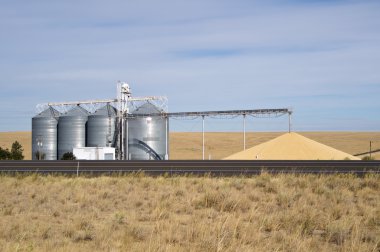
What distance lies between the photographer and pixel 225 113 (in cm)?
6162

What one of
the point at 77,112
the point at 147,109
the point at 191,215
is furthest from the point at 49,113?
the point at 191,215

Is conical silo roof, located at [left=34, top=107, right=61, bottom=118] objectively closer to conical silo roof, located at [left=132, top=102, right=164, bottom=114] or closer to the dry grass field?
conical silo roof, located at [left=132, top=102, right=164, bottom=114]

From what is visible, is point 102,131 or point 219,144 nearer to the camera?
point 102,131

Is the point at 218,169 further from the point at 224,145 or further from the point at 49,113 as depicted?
the point at 224,145

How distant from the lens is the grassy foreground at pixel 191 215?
33.0 ft

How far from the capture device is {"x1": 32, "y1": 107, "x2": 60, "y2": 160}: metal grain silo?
66.2m

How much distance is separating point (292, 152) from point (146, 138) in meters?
17.6

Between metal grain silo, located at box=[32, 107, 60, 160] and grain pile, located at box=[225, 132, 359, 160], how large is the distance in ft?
81.3

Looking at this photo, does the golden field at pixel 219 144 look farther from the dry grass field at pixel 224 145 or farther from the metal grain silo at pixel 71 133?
the metal grain silo at pixel 71 133

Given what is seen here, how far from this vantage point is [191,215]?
47.0ft

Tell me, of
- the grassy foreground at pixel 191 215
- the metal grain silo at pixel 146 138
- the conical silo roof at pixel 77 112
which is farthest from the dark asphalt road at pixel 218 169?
the conical silo roof at pixel 77 112

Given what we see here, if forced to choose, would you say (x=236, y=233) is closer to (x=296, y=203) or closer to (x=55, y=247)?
(x=55, y=247)

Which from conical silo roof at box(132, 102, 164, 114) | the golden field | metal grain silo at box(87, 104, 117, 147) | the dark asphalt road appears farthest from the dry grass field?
the dark asphalt road

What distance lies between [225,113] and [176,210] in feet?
154
